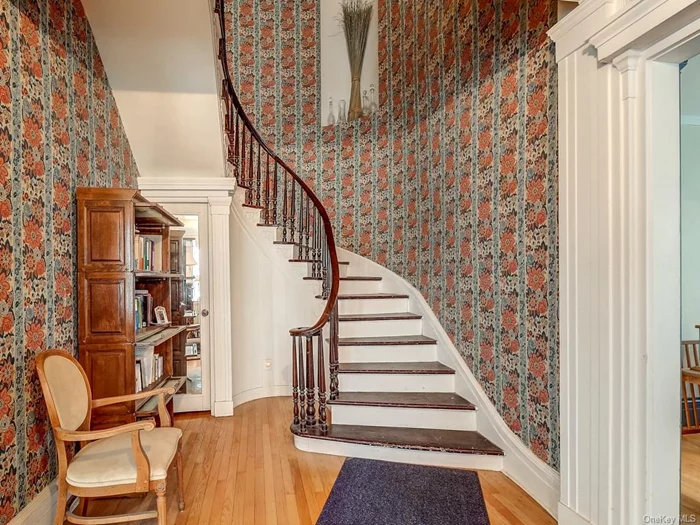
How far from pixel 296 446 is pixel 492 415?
141cm

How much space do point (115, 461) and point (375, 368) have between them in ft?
6.25

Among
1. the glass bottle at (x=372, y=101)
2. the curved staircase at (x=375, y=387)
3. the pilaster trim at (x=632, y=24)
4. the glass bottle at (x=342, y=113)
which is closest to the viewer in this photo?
the pilaster trim at (x=632, y=24)

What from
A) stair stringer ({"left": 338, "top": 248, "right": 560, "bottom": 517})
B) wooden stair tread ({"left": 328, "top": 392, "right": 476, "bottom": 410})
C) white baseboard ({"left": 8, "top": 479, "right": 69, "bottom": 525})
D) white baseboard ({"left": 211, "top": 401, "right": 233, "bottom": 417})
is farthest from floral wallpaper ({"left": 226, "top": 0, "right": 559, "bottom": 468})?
white baseboard ({"left": 8, "top": 479, "right": 69, "bottom": 525})

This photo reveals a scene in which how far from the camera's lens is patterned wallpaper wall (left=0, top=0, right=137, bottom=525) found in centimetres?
190

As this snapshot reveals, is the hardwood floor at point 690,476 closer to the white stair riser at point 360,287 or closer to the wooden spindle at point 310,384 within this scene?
the wooden spindle at point 310,384

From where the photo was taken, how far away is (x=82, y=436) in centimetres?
187

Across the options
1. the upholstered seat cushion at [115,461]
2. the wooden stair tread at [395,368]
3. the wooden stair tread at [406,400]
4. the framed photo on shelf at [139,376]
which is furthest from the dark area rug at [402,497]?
the framed photo on shelf at [139,376]

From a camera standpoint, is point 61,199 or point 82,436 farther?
point 61,199

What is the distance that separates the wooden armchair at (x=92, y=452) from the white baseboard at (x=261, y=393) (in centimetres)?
202

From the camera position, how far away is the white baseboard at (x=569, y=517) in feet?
6.30

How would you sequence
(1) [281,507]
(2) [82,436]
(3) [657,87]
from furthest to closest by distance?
(1) [281,507]
(2) [82,436]
(3) [657,87]

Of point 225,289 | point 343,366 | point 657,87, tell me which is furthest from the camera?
point 225,289

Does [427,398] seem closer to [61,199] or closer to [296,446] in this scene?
[296,446]

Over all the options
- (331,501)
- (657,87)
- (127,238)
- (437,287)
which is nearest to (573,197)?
(657,87)
